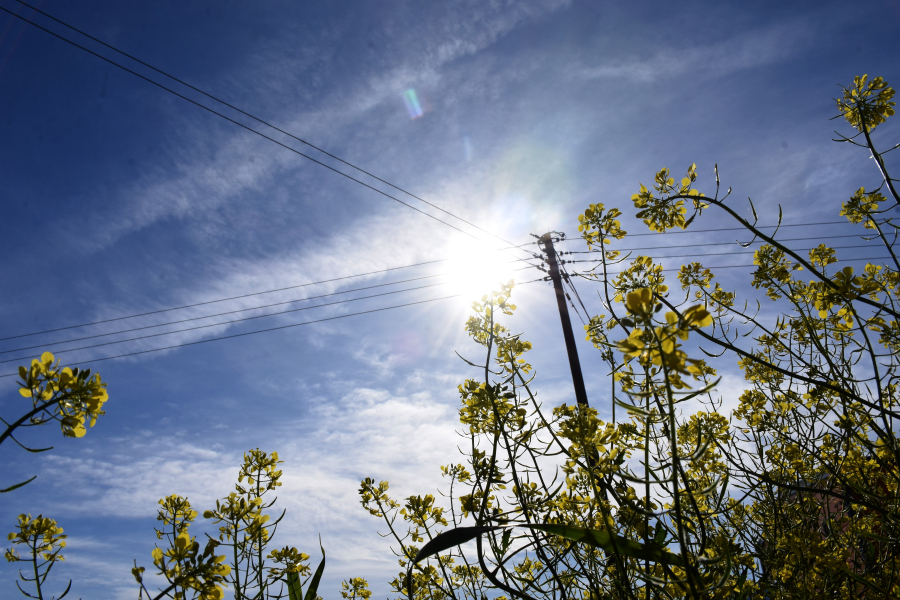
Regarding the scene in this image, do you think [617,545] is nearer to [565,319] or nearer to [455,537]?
[455,537]

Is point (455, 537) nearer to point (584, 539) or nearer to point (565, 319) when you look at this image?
point (584, 539)

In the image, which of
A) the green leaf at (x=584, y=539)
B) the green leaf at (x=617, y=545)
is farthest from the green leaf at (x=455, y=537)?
the green leaf at (x=617, y=545)

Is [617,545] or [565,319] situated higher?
[565,319]

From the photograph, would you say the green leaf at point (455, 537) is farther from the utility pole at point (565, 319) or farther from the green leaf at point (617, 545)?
the utility pole at point (565, 319)

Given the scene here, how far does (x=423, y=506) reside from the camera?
2664mm

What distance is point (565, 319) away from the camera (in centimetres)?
729

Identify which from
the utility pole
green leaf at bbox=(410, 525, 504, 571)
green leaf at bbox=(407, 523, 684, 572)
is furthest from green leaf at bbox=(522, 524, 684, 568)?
the utility pole

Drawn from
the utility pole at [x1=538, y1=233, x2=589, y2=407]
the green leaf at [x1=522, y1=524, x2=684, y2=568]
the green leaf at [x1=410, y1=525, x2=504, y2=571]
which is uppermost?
the utility pole at [x1=538, y1=233, x2=589, y2=407]

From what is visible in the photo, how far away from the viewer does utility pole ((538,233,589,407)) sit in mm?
6785

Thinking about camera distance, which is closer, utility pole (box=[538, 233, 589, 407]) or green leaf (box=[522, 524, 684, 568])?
green leaf (box=[522, 524, 684, 568])

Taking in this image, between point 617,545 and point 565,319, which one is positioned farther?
point 565,319

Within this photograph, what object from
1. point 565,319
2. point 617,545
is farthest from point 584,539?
point 565,319

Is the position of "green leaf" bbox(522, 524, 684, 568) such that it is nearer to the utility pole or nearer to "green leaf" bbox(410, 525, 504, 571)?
"green leaf" bbox(410, 525, 504, 571)

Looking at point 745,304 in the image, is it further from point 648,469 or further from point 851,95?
point 648,469
